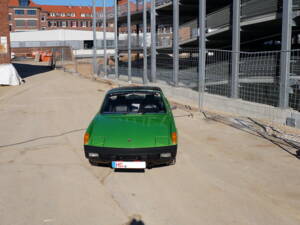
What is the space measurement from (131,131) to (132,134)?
5.2 inches

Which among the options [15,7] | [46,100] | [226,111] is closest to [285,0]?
[226,111]

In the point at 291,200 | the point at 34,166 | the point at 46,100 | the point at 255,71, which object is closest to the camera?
the point at 291,200

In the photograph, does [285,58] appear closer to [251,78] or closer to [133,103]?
[251,78]

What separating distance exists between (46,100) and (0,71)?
27.1 ft

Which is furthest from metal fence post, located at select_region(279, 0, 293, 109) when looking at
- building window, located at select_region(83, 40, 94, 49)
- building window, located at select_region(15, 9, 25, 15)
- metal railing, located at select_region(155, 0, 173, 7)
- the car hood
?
building window, located at select_region(15, 9, 25, 15)

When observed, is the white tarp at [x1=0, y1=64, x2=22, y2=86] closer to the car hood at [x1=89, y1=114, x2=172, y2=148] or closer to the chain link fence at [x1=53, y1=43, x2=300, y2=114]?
the chain link fence at [x1=53, y1=43, x2=300, y2=114]

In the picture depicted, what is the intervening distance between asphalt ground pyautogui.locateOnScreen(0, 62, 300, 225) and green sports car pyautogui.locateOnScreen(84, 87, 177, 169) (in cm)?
36

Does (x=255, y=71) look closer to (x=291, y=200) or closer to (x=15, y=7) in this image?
(x=291, y=200)

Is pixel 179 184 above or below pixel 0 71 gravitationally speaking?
below

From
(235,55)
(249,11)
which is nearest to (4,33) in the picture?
(249,11)

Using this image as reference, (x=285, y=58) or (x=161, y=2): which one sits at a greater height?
(x=161, y=2)

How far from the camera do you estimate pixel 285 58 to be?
10.4 m

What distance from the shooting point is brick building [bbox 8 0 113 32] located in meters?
94.2

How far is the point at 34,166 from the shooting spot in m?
7.29
